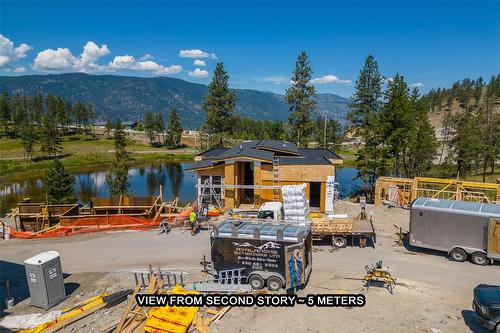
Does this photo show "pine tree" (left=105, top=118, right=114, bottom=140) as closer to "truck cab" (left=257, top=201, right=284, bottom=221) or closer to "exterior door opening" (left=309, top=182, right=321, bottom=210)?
"exterior door opening" (left=309, top=182, right=321, bottom=210)

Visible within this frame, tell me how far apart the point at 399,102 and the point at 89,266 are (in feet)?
108

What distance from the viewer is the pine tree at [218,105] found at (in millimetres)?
51844

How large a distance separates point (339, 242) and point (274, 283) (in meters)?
7.54

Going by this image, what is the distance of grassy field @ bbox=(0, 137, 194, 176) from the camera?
274 feet

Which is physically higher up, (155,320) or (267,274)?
(267,274)

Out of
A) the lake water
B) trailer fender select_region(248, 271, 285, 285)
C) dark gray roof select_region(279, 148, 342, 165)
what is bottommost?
the lake water

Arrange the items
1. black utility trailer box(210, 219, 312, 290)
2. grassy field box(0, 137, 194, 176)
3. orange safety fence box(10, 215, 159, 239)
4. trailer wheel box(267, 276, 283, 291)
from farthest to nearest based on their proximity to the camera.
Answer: grassy field box(0, 137, 194, 176), orange safety fence box(10, 215, 159, 239), trailer wheel box(267, 276, 283, 291), black utility trailer box(210, 219, 312, 290)

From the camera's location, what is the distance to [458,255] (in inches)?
770

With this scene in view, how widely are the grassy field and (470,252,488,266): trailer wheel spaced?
3285 inches

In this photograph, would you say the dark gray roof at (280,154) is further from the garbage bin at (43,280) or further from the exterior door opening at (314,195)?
the garbage bin at (43,280)

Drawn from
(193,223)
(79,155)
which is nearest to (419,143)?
(193,223)

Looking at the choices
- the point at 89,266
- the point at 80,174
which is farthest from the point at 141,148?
Result: the point at 89,266

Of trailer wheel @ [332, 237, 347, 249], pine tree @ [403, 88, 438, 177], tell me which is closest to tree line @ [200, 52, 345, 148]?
pine tree @ [403, 88, 438, 177]

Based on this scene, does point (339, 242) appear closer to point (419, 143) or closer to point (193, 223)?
point (193, 223)
